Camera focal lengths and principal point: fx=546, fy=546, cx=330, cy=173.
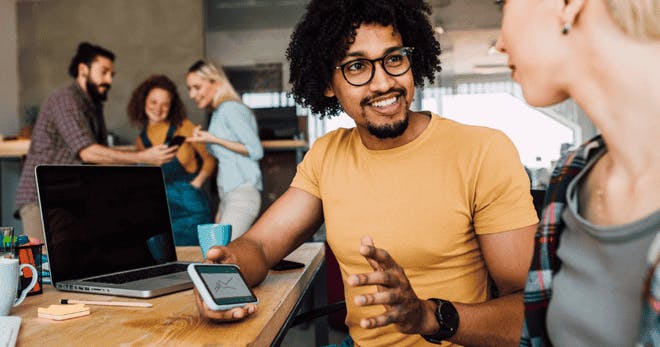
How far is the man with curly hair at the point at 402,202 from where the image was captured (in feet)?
3.91

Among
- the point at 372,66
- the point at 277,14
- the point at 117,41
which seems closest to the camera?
the point at 372,66

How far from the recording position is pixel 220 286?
3.17 ft

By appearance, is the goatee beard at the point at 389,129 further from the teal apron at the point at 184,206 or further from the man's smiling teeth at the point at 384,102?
the teal apron at the point at 184,206

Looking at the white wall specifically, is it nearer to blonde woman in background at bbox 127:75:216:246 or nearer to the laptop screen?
blonde woman in background at bbox 127:75:216:246

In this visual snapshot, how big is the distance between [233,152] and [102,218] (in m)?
1.70

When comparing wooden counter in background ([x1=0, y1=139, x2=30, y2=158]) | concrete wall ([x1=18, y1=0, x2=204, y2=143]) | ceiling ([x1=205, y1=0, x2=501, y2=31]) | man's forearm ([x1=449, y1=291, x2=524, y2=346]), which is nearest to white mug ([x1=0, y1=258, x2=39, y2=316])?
man's forearm ([x1=449, y1=291, x2=524, y2=346])

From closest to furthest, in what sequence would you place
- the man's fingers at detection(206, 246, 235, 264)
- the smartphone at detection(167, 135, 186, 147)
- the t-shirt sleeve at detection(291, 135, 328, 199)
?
the man's fingers at detection(206, 246, 235, 264) → the t-shirt sleeve at detection(291, 135, 328, 199) → the smartphone at detection(167, 135, 186, 147)

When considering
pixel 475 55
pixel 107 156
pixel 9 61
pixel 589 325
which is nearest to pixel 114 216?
pixel 589 325

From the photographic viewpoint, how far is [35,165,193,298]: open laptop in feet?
4.05

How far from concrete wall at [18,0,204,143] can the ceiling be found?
0.28 meters

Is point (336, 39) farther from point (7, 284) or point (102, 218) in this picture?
point (7, 284)

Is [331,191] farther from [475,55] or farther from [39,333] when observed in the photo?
[475,55]

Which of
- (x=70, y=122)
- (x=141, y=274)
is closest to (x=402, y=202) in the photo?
(x=141, y=274)

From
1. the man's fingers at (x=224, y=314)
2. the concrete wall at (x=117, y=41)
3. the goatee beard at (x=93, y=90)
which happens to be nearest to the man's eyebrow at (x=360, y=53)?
the man's fingers at (x=224, y=314)
